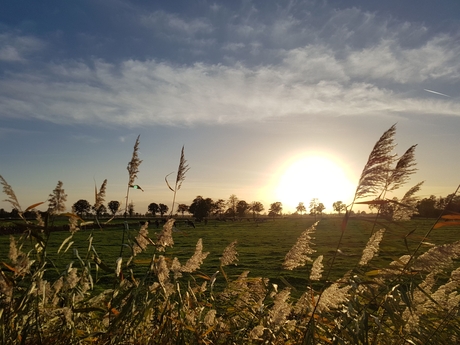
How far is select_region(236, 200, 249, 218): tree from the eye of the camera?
120m

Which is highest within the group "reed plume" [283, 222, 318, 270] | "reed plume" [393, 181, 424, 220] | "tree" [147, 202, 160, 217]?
"reed plume" [393, 181, 424, 220]

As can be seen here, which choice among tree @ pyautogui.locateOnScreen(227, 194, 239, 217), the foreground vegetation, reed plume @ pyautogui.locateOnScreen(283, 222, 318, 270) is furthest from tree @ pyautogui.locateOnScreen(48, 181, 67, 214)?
tree @ pyautogui.locateOnScreen(227, 194, 239, 217)

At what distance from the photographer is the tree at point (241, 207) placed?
119537 mm

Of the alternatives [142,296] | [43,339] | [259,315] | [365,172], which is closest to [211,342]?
[259,315]

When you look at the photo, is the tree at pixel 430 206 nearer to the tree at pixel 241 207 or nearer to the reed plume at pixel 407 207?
the reed plume at pixel 407 207

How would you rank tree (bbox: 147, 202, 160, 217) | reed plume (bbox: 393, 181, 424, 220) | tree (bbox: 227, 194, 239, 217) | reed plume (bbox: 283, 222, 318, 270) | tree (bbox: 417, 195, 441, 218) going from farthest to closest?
tree (bbox: 147, 202, 160, 217) → tree (bbox: 227, 194, 239, 217) → tree (bbox: 417, 195, 441, 218) → reed plume (bbox: 393, 181, 424, 220) → reed plume (bbox: 283, 222, 318, 270)

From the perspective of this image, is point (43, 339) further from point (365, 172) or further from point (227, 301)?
point (365, 172)

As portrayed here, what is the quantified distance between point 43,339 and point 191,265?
1.30m

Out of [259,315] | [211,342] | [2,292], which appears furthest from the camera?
[259,315]

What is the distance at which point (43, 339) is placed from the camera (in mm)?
2820

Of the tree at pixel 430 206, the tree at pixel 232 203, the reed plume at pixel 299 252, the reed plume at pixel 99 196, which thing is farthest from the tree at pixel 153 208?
the reed plume at pixel 299 252

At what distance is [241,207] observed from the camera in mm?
119625

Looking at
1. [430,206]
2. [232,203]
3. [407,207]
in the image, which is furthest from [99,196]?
[232,203]

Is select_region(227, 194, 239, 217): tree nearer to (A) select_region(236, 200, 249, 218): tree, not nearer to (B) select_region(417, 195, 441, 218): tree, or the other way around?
(A) select_region(236, 200, 249, 218): tree
